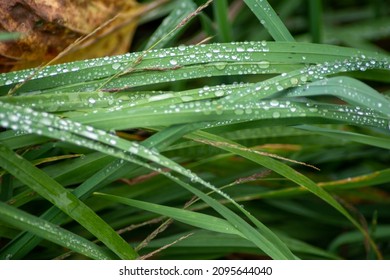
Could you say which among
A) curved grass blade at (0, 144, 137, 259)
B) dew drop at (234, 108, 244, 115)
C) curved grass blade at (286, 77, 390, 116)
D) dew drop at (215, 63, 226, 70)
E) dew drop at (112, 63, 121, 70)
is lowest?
curved grass blade at (0, 144, 137, 259)

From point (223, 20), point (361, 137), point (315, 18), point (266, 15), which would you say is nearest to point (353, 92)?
point (361, 137)

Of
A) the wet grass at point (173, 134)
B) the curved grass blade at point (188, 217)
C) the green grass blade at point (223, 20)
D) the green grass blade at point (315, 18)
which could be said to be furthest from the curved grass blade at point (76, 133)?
the green grass blade at point (315, 18)

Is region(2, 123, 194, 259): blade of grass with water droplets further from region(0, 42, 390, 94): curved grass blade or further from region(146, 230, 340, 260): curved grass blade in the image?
region(146, 230, 340, 260): curved grass blade

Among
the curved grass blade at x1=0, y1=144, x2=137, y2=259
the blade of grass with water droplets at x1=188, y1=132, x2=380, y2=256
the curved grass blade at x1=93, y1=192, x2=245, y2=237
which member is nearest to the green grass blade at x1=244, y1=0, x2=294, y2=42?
the blade of grass with water droplets at x1=188, y1=132, x2=380, y2=256

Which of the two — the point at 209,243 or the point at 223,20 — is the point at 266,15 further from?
the point at 209,243

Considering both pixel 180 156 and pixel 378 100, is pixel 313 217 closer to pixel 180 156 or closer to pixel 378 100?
pixel 180 156

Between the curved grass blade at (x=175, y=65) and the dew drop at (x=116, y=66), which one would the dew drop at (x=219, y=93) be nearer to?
the curved grass blade at (x=175, y=65)

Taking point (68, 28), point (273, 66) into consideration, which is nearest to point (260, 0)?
point (273, 66)
